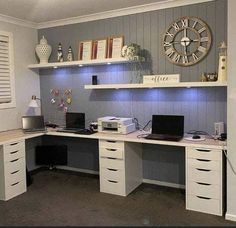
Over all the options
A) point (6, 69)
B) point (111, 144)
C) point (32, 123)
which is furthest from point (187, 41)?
point (6, 69)

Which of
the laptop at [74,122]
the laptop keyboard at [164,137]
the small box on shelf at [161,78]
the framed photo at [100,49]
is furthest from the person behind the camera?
the laptop at [74,122]

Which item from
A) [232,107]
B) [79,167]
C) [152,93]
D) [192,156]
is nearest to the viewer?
[232,107]

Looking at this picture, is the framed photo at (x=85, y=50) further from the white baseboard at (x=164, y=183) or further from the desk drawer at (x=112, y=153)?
the white baseboard at (x=164, y=183)

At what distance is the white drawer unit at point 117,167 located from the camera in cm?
356

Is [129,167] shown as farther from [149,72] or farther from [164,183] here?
[149,72]

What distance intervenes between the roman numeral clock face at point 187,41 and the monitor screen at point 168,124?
713mm

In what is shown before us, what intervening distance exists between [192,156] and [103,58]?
6.16 feet

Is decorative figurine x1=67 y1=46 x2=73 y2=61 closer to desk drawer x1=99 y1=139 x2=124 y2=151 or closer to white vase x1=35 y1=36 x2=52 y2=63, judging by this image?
white vase x1=35 y1=36 x2=52 y2=63

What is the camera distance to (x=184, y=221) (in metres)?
2.93

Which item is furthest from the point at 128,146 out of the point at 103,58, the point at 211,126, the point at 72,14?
the point at 72,14

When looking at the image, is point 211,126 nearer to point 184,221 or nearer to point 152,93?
point 152,93

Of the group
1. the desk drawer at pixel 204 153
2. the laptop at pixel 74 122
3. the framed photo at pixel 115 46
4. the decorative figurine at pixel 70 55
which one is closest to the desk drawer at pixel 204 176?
the desk drawer at pixel 204 153

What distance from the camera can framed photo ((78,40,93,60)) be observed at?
13.9ft

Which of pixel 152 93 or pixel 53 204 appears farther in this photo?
pixel 152 93
